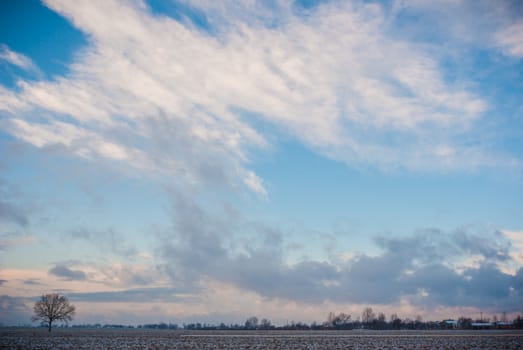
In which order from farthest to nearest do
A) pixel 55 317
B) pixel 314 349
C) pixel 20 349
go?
pixel 55 317
pixel 314 349
pixel 20 349

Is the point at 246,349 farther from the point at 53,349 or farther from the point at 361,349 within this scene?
the point at 53,349

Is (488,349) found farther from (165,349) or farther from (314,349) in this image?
(165,349)

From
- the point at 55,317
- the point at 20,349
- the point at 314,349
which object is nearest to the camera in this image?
the point at 20,349

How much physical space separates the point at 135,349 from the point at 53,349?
31.3 ft

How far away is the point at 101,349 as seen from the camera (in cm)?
5162

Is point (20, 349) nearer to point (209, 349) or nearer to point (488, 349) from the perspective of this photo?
point (209, 349)

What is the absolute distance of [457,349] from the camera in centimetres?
5003

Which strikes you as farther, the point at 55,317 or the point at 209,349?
the point at 55,317

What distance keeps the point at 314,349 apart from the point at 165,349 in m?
18.3

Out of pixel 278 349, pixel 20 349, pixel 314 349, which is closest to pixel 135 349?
pixel 20 349

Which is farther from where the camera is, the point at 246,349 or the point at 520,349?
the point at 246,349

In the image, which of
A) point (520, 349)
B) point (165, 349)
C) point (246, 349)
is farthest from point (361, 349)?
point (165, 349)

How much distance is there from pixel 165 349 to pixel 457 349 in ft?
115

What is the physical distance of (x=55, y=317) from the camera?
128 m
